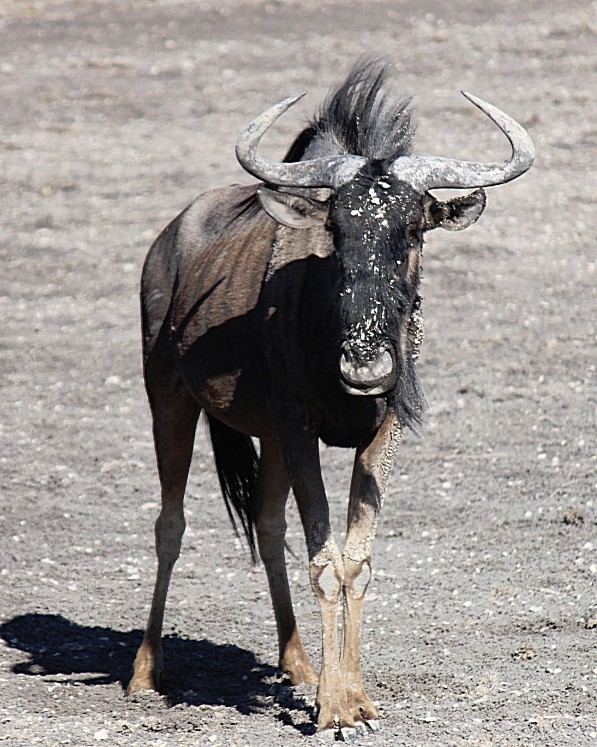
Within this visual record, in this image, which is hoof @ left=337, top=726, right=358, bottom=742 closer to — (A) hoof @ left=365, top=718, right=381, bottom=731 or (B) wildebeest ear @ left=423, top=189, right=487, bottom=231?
(A) hoof @ left=365, top=718, right=381, bottom=731

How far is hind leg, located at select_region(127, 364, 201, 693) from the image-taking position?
6844mm

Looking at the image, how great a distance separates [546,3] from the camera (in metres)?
23.3

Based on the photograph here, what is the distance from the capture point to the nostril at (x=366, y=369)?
5.05 meters

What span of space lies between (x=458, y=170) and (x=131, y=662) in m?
3.43

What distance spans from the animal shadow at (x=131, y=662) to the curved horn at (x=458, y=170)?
2.69 m

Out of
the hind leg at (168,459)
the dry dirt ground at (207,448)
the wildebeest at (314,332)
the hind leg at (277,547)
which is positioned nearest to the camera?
the wildebeest at (314,332)

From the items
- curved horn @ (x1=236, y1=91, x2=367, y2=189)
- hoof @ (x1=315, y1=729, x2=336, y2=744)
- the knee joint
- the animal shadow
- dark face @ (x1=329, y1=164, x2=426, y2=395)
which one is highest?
curved horn @ (x1=236, y1=91, x2=367, y2=189)

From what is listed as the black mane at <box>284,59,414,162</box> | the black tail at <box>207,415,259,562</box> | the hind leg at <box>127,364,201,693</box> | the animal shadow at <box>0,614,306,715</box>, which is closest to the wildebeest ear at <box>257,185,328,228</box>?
the black mane at <box>284,59,414,162</box>

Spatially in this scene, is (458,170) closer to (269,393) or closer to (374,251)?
(374,251)

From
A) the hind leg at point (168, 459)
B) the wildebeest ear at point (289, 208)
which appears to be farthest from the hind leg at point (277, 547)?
the wildebeest ear at point (289, 208)

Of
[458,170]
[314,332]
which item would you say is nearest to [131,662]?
[314,332]

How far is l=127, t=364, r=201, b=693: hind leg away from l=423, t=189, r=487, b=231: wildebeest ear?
1.97 meters

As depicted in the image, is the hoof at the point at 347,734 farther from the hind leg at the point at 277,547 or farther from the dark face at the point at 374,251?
the dark face at the point at 374,251

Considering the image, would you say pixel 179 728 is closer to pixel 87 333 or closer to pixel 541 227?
pixel 87 333
